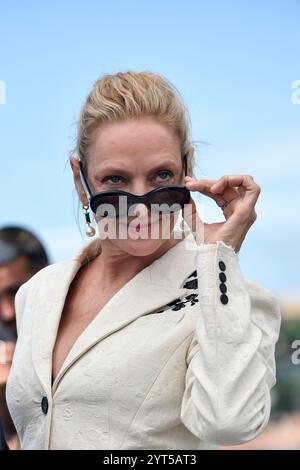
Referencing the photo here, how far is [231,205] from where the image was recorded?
2.04 meters

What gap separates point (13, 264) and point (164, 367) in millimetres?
2490

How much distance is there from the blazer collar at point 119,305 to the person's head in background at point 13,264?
1.71 metres

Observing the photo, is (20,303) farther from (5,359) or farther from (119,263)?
(5,359)

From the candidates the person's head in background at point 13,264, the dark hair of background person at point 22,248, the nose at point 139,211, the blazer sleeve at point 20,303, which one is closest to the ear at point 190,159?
the nose at point 139,211

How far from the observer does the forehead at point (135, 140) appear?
2.09m

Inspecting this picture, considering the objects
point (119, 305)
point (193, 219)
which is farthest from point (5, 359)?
point (193, 219)

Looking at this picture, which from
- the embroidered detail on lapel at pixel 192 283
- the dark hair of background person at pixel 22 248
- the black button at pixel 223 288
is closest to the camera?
the black button at pixel 223 288

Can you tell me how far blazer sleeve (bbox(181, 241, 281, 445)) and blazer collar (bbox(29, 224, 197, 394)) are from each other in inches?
8.0

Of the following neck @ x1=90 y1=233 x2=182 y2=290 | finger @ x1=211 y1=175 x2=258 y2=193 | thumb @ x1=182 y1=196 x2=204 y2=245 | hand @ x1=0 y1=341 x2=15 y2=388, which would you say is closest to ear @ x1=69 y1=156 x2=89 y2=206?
neck @ x1=90 y1=233 x2=182 y2=290

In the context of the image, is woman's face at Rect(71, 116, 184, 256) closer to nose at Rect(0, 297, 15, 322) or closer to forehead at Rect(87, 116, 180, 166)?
forehead at Rect(87, 116, 180, 166)

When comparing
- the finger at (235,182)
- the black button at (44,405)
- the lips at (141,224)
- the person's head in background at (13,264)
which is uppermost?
the finger at (235,182)

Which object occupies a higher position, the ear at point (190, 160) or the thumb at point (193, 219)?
the ear at point (190, 160)

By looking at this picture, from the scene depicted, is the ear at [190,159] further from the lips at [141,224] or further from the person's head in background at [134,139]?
the lips at [141,224]

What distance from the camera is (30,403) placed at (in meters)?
2.20
